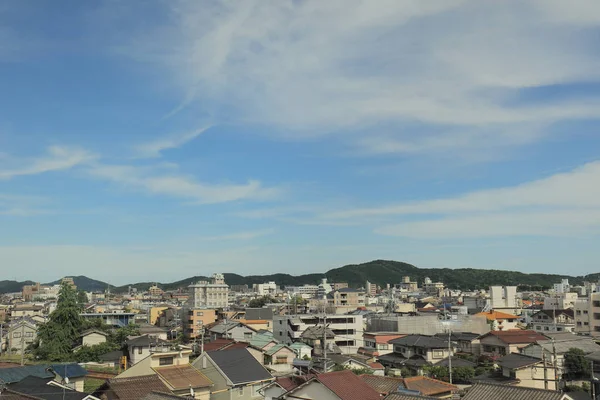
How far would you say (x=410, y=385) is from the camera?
2330 cm

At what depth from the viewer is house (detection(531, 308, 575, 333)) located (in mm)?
59509

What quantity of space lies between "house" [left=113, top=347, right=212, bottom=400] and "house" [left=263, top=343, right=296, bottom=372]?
1031 centimetres

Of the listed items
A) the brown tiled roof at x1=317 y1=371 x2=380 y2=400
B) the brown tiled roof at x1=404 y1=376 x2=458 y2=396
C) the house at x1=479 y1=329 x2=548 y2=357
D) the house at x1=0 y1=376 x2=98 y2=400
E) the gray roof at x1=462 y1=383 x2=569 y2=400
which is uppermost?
the gray roof at x1=462 y1=383 x2=569 y2=400

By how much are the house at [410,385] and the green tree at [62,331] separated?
1108 inches

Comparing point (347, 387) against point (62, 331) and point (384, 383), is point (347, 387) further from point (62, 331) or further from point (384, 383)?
point (62, 331)

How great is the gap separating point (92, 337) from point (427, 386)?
32631 mm

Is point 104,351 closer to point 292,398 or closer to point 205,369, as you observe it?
point 205,369

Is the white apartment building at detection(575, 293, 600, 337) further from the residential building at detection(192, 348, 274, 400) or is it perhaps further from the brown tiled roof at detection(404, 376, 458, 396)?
the residential building at detection(192, 348, 274, 400)

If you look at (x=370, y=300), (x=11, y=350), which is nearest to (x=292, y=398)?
(x=11, y=350)

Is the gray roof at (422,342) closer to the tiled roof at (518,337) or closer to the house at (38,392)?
the tiled roof at (518,337)

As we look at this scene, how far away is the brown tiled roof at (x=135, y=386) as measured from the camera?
20797 millimetres

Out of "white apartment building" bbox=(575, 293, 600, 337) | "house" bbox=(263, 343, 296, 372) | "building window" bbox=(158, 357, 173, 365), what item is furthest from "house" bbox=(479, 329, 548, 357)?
"building window" bbox=(158, 357, 173, 365)

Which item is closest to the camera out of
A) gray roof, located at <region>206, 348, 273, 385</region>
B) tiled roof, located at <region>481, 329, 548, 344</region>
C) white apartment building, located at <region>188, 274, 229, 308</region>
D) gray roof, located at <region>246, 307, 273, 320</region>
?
gray roof, located at <region>206, 348, 273, 385</region>

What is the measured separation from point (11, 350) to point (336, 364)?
120ft
